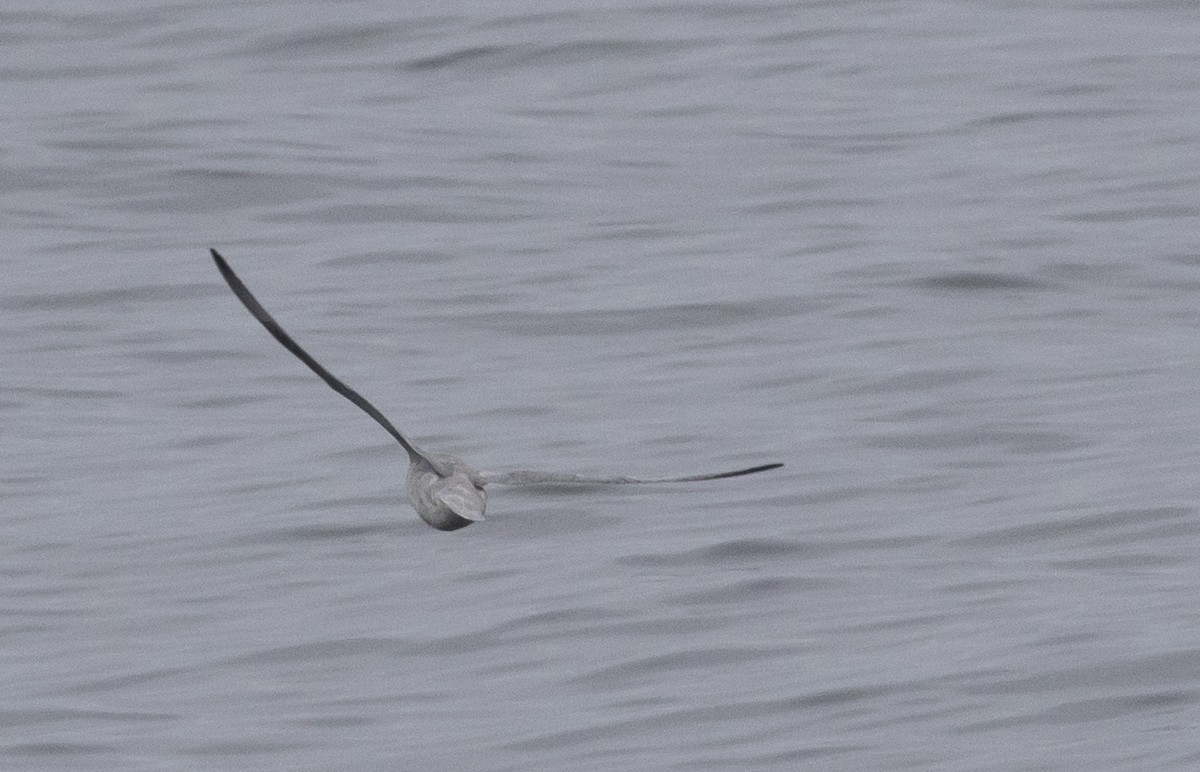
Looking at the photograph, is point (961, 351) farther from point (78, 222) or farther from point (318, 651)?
point (78, 222)

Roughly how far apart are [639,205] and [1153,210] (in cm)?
324

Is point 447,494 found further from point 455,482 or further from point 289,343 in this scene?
point 289,343

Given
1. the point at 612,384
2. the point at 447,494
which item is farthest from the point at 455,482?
the point at 612,384

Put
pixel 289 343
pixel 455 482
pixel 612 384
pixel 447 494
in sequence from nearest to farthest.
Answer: pixel 289 343 < pixel 447 494 < pixel 455 482 < pixel 612 384

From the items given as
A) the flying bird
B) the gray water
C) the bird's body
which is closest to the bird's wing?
the flying bird

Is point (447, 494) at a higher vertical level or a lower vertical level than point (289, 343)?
lower

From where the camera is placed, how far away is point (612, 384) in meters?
14.5

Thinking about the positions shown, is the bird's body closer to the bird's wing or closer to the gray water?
the bird's wing

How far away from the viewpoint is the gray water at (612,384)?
10.4 meters

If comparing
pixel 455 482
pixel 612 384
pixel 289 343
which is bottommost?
pixel 612 384

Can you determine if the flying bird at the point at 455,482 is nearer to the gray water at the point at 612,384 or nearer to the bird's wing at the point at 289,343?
the bird's wing at the point at 289,343

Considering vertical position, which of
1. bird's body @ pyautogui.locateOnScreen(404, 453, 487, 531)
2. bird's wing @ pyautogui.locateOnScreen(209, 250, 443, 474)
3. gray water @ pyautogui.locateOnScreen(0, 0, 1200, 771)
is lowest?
gray water @ pyautogui.locateOnScreen(0, 0, 1200, 771)

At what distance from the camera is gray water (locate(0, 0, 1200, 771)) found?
1036cm

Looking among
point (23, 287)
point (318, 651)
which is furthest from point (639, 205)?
point (318, 651)
